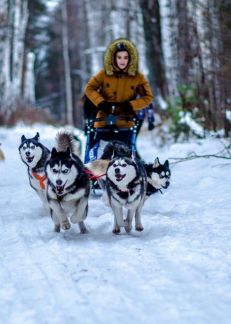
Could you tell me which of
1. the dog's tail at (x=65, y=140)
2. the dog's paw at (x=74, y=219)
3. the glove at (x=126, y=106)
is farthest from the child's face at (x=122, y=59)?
the dog's paw at (x=74, y=219)

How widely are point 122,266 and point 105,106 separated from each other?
2549mm

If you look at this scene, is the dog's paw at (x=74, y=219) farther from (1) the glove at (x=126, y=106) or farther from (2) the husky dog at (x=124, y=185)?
(1) the glove at (x=126, y=106)

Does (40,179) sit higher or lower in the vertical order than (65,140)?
lower

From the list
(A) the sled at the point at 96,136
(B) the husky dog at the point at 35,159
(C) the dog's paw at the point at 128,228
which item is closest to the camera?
(C) the dog's paw at the point at 128,228

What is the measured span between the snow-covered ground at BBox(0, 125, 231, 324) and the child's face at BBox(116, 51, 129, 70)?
1.39 meters

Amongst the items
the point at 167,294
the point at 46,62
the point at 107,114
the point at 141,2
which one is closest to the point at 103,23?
the point at 141,2

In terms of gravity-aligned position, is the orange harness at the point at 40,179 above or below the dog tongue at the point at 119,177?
below

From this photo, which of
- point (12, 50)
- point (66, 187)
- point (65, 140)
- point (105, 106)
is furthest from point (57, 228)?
point (12, 50)

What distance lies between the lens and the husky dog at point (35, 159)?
14.6 feet

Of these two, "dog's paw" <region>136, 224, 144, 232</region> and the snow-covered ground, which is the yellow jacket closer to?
the snow-covered ground

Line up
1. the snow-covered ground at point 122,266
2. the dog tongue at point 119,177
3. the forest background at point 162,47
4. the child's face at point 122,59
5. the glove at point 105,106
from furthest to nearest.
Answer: the forest background at point 162,47, the glove at point 105,106, the child's face at point 122,59, the dog tongue at point 119,177, the snow-covered ground at point 122,266

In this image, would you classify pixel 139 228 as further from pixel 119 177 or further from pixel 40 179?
pixel 40 179

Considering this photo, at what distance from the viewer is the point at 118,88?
5277 millimetres

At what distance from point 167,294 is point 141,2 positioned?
1098 centimetres
